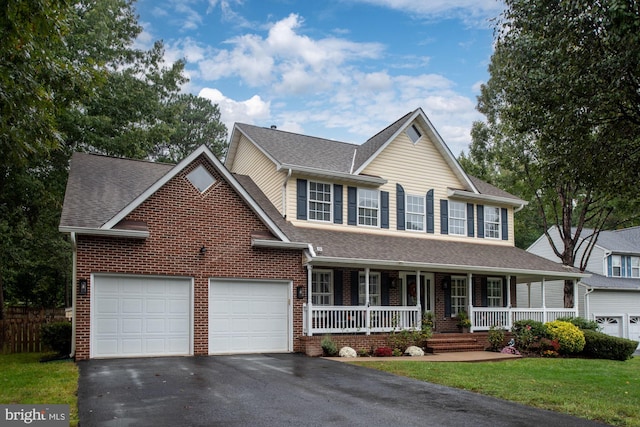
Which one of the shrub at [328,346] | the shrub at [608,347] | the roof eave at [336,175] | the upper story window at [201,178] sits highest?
the roof eave at [336,175]

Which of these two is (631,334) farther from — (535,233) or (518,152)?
(535,233)

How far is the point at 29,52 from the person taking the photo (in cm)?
1109

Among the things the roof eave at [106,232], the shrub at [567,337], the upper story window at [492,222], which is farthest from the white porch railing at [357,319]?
the upper story window at [492,222]

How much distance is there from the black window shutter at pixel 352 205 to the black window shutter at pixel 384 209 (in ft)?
3.47

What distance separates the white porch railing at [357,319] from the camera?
690 inches

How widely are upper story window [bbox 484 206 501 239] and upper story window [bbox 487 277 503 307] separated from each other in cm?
208

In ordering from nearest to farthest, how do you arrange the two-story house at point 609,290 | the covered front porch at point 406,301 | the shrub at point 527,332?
the covered front porch at point 406,301 < the shrub at point 527,332 < the two-story house at point 609,290

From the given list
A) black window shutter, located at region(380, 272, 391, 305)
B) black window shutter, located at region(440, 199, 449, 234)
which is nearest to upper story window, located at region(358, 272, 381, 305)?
black window shutter, located at region(380, 272, 391, 305)

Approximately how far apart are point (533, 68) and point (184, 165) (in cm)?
927

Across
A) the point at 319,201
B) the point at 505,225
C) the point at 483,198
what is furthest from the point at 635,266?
the point at 319,201

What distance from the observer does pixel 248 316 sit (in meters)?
16.8

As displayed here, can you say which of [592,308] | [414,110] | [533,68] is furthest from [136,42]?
[592,308]

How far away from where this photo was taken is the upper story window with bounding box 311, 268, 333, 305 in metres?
19.1

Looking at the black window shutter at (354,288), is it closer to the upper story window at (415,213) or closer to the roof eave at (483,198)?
the upper story window at (415,213)
